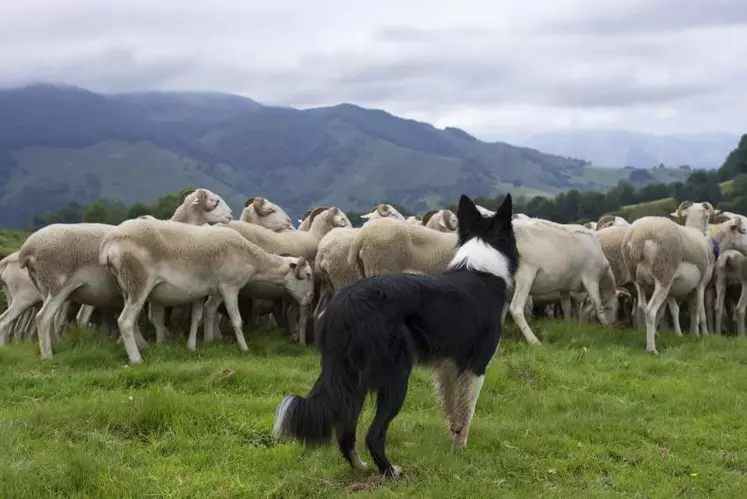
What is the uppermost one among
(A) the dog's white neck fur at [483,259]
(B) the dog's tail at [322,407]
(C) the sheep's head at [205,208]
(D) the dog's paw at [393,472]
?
(C) the sheep's head at [205,208]

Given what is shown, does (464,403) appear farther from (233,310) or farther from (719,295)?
(719,295)

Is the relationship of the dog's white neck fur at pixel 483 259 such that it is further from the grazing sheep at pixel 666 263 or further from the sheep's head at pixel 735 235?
the sheep's head at pixel 735 235

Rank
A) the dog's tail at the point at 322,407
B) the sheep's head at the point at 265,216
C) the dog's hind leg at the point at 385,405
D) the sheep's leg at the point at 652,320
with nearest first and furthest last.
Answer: the dog's tail at the point at 322,407 → the dog's hind leg at the point at 385,405 → the sheep's leg at the point at 652,320 → the sheep's head at the point at 265,216

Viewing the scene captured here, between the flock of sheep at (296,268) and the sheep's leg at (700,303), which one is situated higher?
the flock of sheep at (296,268)

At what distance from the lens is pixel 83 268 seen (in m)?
10.2

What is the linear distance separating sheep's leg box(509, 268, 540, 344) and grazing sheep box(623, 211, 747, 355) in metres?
1.70

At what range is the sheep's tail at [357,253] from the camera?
452 inches

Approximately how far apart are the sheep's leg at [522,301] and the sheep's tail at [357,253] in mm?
2392

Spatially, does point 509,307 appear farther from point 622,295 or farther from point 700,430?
point 700,430

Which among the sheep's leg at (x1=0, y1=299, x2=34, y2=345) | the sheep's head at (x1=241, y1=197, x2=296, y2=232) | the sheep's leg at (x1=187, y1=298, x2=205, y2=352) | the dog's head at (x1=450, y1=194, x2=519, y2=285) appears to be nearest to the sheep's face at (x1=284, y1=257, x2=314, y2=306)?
the sheep's leg at (x1=187, y1=298, x2=205, y2=352)

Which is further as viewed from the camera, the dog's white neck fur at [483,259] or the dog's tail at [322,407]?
the dog's white neck fur at [483,259]

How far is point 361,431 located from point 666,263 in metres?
6.86

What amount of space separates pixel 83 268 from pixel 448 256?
5384mm

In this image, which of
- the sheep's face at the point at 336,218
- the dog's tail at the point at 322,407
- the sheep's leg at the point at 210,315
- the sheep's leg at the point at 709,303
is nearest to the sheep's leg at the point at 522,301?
the sheep's face at the point at 336,218
